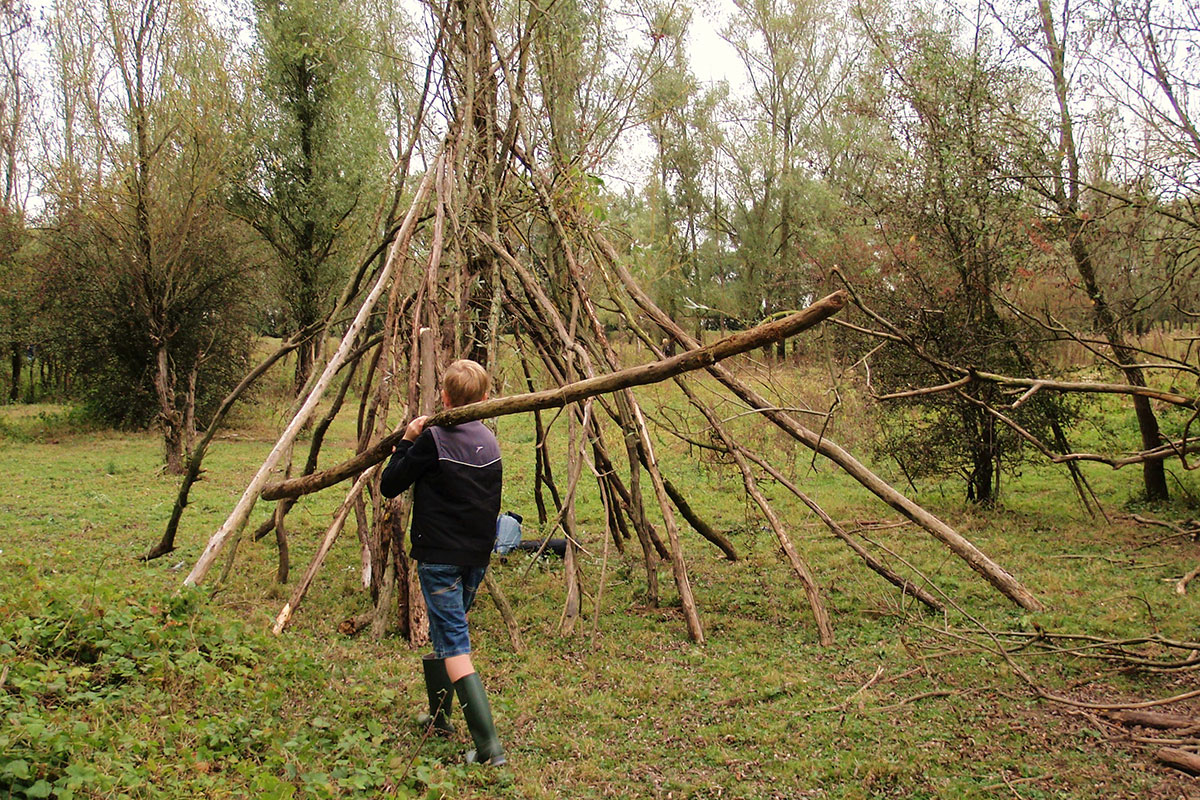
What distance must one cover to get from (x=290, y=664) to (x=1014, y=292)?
873cm

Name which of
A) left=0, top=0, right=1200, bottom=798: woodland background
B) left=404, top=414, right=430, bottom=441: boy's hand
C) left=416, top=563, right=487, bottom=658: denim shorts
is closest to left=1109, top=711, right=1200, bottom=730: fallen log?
left=0, top=0, right=1200, bottom=798: woodland background

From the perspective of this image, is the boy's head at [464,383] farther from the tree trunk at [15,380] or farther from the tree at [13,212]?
the tree trunk at [15,380]

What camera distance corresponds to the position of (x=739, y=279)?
97.9 feet

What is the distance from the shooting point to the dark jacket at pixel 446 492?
11.5ft

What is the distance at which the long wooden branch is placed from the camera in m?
2.76

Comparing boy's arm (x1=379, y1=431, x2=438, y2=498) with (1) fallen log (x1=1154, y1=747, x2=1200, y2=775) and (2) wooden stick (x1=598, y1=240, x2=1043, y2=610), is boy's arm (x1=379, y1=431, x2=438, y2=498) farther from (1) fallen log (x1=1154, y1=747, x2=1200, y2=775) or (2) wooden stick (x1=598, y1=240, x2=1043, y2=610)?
(1) fallen log (x1=1154, y1=747, x2=1200, y2=775)

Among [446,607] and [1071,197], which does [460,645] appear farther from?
[1071,197]

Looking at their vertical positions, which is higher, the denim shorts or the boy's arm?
the boy's arm

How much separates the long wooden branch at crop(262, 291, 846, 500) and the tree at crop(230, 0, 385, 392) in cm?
1373

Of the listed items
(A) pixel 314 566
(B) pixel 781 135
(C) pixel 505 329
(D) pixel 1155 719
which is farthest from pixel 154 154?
(B) pixel 781 135

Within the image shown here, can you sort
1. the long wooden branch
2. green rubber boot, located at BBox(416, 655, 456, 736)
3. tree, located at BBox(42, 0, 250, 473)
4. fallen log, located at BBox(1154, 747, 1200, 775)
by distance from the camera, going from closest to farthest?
the long wooden branch, fallen log, located at BBox(1154, 747, 1200, 775), green rubber boot, located at BBox(416, 655, 456, 736), tree, located at BBox(42, 0, 250, 473)

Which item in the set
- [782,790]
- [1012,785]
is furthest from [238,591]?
[1012,785]

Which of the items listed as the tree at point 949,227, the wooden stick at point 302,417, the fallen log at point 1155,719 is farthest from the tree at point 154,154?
the fallen log at point 1155,719

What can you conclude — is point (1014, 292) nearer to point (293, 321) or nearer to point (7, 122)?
point (293, 321)
